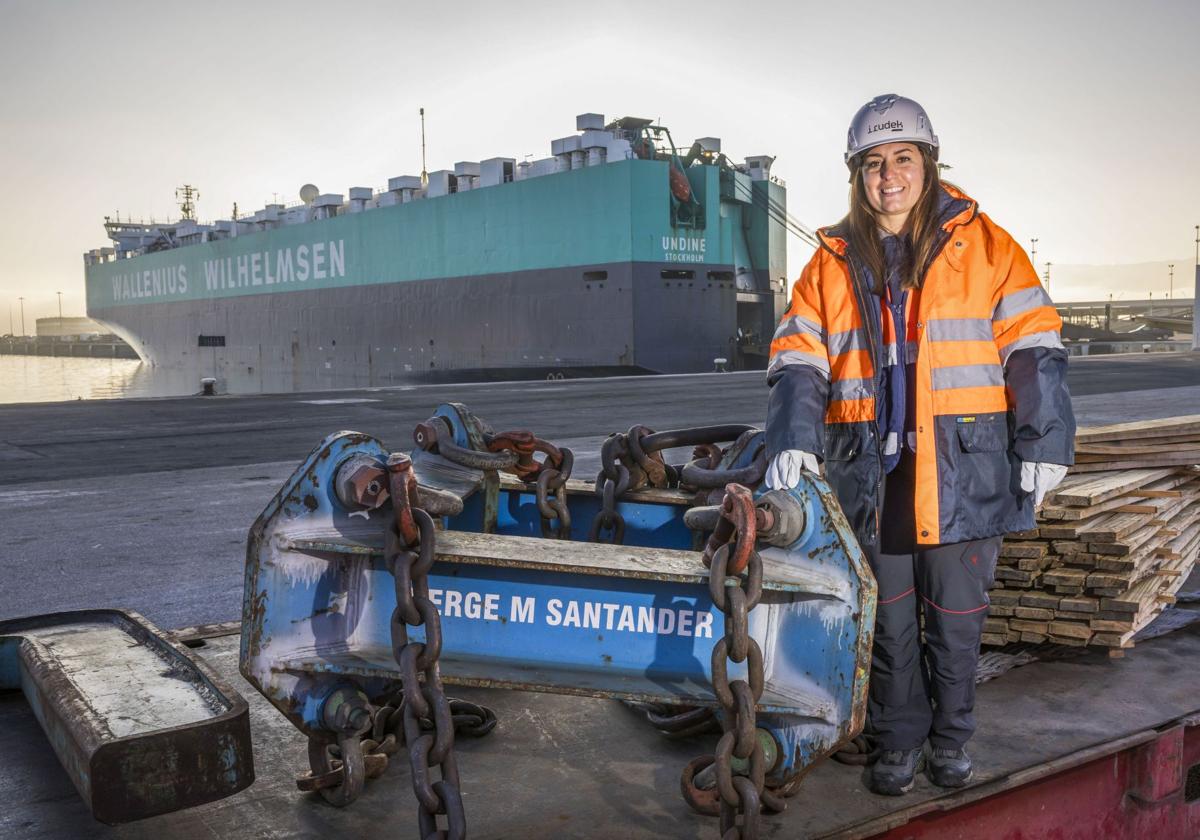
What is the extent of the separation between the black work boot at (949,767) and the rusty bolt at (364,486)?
5.15 ft

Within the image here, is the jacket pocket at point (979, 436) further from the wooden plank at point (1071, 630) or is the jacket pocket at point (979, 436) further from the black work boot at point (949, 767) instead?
the wooden plank at point (1071, 630)

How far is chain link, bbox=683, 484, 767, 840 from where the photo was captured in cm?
200

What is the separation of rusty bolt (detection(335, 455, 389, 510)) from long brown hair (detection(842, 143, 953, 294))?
142 centimetres

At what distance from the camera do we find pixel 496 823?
2338 mm

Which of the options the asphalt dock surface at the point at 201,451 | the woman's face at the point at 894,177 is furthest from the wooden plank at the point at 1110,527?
the asphalt dock surface at the point at 201,451

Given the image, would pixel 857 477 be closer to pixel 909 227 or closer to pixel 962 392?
pixel 962 392

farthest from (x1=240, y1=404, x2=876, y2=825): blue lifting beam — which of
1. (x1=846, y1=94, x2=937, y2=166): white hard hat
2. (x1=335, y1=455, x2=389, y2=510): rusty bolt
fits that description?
(x1=846, y1=94, x2=937, y2=166): white hard hat

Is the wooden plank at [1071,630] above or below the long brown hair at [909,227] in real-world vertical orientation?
below

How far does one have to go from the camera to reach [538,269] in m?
32.2

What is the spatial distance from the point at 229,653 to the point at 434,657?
1772 mm

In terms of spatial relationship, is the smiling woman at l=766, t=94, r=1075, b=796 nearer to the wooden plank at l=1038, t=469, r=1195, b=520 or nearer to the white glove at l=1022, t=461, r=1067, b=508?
the white glove at l=1022, t=461, r=1067, b=508

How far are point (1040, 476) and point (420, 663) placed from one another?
160 centimetres

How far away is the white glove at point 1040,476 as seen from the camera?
8.55 ft

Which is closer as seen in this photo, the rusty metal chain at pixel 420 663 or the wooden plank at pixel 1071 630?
the rusty metal chain at pixel 420 663
